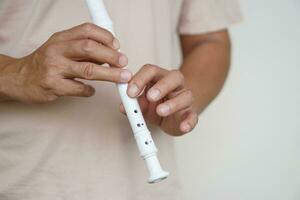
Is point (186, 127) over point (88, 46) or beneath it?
beneath

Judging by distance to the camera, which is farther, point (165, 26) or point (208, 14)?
point (208, 14)

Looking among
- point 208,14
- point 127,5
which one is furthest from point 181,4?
point 127,5

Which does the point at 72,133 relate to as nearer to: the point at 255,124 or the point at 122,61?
the point at 122,61

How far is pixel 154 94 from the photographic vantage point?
0.49m

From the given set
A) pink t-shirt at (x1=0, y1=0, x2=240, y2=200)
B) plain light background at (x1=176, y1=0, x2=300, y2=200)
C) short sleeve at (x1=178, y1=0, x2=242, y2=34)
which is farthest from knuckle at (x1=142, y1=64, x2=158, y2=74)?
plain light background at (x1=176, y1=0, x2=300, y2=200)

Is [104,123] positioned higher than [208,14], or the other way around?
[208,14]

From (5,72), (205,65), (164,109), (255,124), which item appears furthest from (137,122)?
(255,124)

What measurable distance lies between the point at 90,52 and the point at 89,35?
0.02 m

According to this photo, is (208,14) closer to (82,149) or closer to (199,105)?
(199,105)

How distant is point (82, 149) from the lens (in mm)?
575

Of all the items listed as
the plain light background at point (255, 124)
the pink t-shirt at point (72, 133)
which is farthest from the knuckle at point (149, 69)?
the plain light background at point (255, 124)

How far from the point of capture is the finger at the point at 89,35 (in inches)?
18.1

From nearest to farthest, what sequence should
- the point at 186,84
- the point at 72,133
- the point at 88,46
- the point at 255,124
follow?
the point at 88,46 → the point at 72,133 → the point at 186,84 → the point at 255,124

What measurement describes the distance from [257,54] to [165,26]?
0.41 metres
